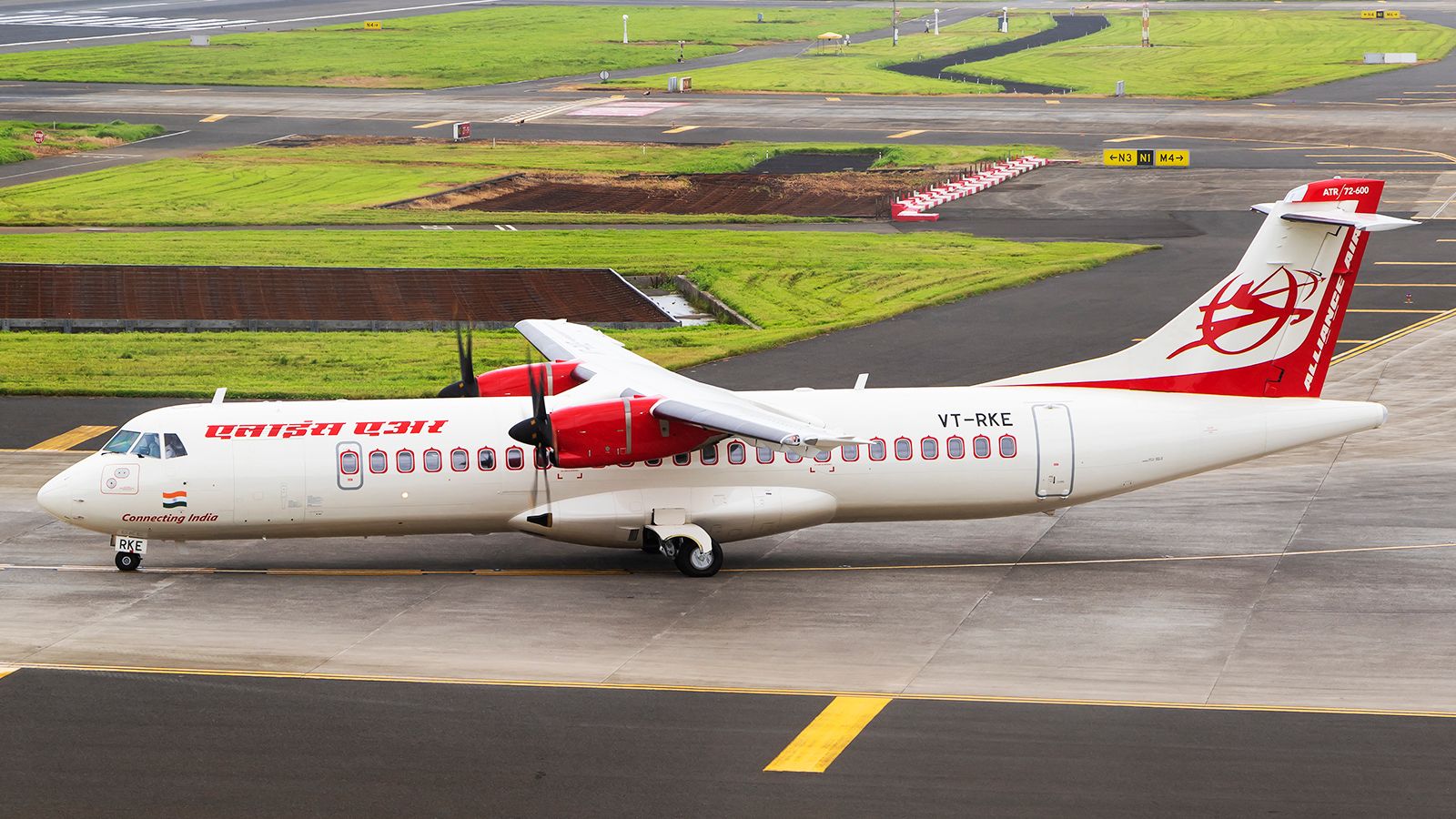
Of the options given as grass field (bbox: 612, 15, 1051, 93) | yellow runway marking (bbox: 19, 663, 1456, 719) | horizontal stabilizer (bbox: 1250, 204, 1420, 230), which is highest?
grass field (bbox: 612, 15, 1051, 93)

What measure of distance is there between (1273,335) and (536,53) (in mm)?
107059

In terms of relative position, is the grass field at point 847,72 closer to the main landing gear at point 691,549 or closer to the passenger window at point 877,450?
the passenger window at point 877,450

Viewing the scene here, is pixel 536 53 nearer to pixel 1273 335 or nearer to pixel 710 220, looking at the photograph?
pixel 710 220

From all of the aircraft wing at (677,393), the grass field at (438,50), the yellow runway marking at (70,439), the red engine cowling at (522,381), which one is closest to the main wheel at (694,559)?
the aircraft wing at (677,393)

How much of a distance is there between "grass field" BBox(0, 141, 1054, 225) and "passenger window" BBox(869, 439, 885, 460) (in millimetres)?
40367

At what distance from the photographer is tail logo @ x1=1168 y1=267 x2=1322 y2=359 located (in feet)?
99.5

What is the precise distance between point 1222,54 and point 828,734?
382 ft

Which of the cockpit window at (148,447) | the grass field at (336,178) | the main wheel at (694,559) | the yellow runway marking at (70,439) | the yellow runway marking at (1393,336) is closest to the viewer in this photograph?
the cockpit window at (148,447)

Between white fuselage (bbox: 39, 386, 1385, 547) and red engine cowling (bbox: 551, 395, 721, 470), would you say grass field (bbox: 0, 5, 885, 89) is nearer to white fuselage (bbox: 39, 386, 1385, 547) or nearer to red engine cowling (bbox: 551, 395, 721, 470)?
white fuselage (bbox: 39, 386, 1385, 547)

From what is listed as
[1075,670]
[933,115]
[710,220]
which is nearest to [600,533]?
[1075,670]

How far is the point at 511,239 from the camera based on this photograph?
6425cm

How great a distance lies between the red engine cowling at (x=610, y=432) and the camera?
27.0 metres

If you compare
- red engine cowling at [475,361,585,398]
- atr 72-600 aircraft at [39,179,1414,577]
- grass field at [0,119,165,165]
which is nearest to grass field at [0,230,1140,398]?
red engine cowling at [475,361,585,398]

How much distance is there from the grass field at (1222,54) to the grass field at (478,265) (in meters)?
50.5
